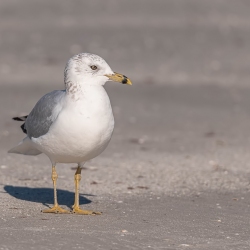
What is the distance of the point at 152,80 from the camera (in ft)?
51.7

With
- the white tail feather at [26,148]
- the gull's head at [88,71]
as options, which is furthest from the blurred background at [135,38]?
the gull's head at [88,71]

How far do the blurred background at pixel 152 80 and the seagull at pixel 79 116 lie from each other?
5.02ft

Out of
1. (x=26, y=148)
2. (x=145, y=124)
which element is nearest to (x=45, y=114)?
(x=26, y=148)

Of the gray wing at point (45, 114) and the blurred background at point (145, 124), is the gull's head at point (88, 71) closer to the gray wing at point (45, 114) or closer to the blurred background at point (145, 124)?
the gray wing at point (45, 114)

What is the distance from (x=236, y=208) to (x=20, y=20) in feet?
42.2

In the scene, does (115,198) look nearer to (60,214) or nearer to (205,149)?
(60,214)

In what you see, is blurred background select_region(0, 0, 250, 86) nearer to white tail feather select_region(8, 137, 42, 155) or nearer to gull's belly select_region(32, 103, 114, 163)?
white tail feather select_region(8, 137, 42, 155)

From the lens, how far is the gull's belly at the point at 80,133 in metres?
6.39

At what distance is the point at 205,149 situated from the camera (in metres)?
10.9

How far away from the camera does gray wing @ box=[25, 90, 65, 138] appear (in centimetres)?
670

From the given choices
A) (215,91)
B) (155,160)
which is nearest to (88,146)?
(155,160)

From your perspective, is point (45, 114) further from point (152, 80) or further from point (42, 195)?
point (152, 80)

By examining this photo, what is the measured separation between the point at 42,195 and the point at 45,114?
1.31 meters

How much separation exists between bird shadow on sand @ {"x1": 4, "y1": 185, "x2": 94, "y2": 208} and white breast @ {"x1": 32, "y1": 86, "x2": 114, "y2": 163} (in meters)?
1.00
